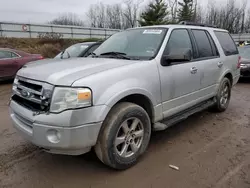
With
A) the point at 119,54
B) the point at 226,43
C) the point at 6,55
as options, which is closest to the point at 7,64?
the point at 6,55

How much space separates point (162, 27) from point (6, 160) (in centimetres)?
311

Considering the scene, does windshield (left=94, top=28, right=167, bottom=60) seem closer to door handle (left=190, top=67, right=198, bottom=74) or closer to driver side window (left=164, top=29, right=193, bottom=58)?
driver side window (left=164, top=29, right=193, bottom=58)

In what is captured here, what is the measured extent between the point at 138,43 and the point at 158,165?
1.86m

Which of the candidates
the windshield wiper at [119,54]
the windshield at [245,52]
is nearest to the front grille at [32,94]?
the windshield wiper at [119,54]

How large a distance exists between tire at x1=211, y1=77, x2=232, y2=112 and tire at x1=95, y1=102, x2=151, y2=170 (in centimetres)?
244

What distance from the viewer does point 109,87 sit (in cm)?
255

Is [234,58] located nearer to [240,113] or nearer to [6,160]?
[240,113]

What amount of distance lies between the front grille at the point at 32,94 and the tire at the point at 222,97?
11.9 feet

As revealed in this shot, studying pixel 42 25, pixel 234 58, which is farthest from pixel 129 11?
pixel 234 58

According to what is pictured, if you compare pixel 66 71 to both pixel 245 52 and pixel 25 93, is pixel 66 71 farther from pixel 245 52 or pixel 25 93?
pixel 245 52

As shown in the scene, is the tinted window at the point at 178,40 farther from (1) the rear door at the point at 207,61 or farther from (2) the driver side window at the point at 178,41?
(1) the rear door at the point at 207,61

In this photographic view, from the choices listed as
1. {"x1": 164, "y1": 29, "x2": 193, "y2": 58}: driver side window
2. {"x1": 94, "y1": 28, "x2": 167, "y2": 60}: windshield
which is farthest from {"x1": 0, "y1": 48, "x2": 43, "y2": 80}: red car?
{"x1": 164, "y1": 29, "x2": 193, "y2": 58}: driver side window

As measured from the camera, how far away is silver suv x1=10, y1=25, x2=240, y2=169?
2.35 metres

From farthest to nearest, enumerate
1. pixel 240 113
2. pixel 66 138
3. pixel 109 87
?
pixel 240 113 < pixel 109 87 < pixel 66 138
